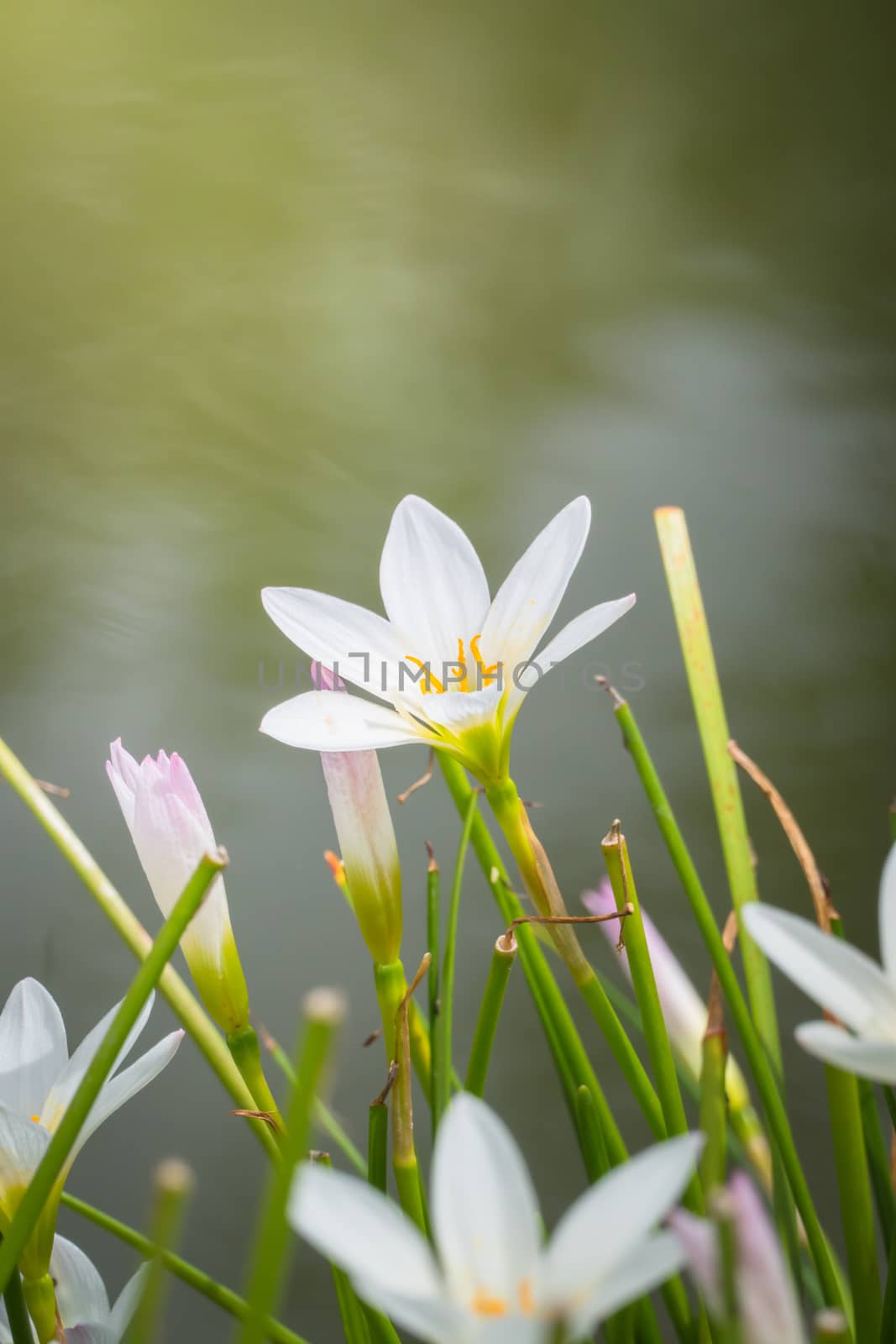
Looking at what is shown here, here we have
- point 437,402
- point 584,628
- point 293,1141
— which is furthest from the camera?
point 437,402

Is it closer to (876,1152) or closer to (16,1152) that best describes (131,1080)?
(16,1152)

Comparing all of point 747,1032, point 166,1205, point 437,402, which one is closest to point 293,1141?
point 166,1205

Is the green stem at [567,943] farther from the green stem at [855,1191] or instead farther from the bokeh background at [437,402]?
the bokeh background at [437,402]

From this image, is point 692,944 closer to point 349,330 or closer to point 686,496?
point 686,496

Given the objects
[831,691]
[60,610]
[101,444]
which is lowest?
[831,691]

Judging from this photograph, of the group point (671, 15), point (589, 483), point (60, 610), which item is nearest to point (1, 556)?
point (60, 610)

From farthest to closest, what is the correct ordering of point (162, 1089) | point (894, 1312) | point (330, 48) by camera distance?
1. point (330, 48)
2. point (162, 1089)
3. point (894, 1312)
